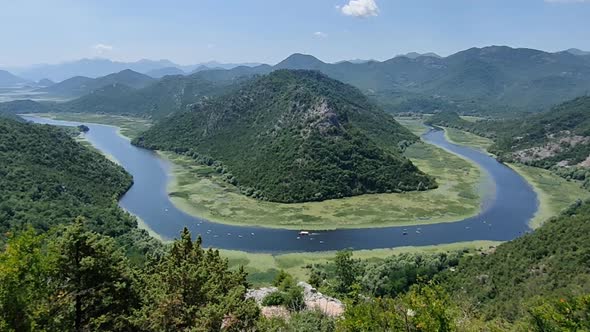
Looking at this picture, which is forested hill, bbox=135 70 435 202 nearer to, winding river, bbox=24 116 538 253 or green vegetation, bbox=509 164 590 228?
winding river, bbox=24 116 538 253

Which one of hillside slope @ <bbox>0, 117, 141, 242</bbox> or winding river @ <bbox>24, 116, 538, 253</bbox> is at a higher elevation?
hillside slope @ <bbox>0, 117, 141, 242</bbox>

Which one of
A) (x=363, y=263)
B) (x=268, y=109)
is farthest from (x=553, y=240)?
(x=268, y=109)

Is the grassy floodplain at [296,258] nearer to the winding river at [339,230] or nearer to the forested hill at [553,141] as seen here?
the winding river at [339,230]

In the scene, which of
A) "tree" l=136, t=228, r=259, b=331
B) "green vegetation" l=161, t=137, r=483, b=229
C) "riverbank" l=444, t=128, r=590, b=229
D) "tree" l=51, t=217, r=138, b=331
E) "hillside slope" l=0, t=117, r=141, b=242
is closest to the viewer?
"tree" l=136, t=228, r=259, b=331

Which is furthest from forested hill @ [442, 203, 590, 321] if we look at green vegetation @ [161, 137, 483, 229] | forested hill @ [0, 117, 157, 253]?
forested hill @ [0, 117, 157, 253]

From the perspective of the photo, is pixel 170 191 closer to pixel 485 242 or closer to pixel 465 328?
pixel 485 242

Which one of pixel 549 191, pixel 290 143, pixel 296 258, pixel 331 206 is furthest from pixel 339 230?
pixel 549 191
